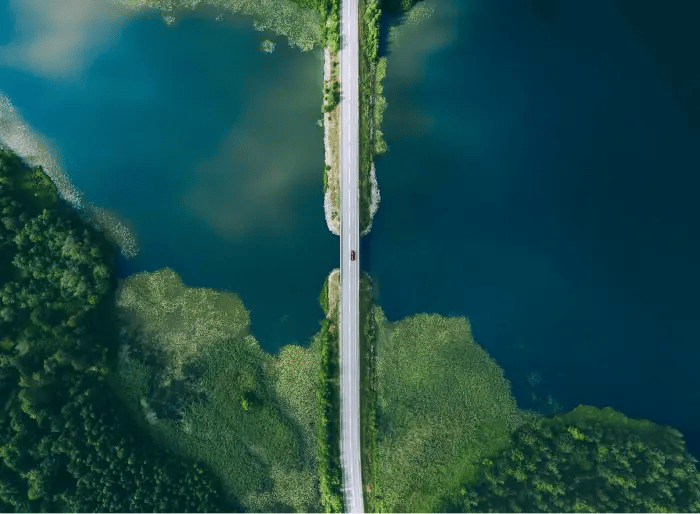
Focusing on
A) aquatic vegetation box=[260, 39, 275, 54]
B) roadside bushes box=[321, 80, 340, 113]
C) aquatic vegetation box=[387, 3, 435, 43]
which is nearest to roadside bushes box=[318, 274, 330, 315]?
roadside bushes box=[321, 80, 340, 113]

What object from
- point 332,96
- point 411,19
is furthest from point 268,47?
point 411,19

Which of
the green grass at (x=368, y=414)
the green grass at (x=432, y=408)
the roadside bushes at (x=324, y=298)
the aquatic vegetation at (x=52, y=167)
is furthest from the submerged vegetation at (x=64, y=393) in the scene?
the roadside bushes at (x=324, y=298)

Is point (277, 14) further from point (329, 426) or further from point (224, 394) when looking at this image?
point (329, 426)

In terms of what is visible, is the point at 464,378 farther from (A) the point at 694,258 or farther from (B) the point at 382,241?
(A) the point at 694,258

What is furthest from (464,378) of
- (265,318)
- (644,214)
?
(644,214)

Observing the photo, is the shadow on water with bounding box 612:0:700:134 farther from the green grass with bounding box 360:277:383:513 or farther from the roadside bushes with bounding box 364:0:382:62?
the green grass with bounding box 360:277:383:513

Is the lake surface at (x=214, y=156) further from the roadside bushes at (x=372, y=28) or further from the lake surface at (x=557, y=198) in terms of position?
the lake surface at (x=557, y=198)
